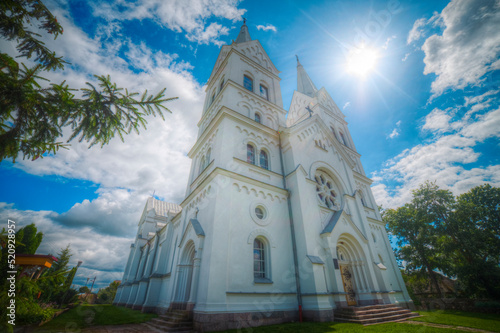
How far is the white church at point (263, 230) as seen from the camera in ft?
28.5

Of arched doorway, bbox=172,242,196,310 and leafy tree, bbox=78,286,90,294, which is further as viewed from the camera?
leafy tree, bbox=78,286,90,294

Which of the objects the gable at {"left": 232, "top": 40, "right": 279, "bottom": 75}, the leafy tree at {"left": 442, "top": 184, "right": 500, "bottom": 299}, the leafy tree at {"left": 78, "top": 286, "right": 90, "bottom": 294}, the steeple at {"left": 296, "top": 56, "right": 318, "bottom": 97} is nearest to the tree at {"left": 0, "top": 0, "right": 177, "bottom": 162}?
the gable at {"left": 232, "top": 40, "right": 279, "bottom": 75}

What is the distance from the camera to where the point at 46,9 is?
527 centimetres

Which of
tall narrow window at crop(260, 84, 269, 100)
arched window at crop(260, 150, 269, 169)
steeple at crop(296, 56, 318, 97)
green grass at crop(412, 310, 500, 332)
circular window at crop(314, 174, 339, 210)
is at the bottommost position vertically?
green grass at crop(412, 310, 500, 332)

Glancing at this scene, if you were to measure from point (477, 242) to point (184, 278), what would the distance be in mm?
26733

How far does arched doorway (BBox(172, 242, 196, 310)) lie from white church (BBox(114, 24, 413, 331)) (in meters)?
0.05

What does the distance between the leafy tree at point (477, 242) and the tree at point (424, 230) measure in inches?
39.2

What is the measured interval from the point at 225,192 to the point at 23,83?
24.9 feet

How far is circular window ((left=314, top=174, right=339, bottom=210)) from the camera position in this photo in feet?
45.9

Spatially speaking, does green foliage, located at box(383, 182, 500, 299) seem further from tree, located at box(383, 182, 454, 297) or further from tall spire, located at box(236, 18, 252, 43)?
tall spire, located at box(236, 18, 252, 43)

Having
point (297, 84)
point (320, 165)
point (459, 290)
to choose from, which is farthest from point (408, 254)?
point (297, 84)

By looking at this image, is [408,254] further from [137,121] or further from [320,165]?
[137,121]

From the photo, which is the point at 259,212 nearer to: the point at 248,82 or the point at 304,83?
the point at 248,82

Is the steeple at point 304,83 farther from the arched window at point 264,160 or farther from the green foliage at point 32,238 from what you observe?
the green foliage at point 32,238
